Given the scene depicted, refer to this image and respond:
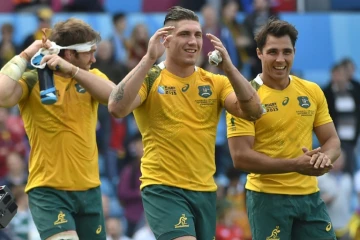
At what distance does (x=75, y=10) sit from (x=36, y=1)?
2.25 ft

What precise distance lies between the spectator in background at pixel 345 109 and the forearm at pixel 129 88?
8.54 meters

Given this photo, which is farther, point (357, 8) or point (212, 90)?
point (357, 8)

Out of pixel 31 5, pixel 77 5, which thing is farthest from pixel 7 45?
pixel 77 5

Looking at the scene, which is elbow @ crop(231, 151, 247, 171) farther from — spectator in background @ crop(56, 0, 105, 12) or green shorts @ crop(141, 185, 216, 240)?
spectator in background @ crop(56, 0, 105, 12)

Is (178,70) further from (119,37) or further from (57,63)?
(119,37)

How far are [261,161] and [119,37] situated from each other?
8674 millimetres

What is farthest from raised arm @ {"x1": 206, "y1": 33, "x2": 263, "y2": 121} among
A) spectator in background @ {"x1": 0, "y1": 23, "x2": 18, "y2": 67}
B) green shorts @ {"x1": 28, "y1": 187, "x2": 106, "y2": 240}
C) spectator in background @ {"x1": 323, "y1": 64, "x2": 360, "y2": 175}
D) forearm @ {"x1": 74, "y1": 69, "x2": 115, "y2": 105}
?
spectator in background @ {"x1": 0, "y1": 23, "x2": 18, "y2": 67}

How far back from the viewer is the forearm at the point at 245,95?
32.0 feet

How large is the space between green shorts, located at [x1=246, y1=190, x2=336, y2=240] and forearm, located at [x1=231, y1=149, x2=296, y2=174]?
0.32 meters

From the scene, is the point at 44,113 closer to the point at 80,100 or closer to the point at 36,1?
the point at 80,100

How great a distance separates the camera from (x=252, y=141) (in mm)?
10375

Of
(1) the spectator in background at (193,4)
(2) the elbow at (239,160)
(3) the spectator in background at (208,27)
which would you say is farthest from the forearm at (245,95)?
(1) the spectator in background at (193,4)

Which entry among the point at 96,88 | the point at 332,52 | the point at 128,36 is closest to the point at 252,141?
the point at 96,88

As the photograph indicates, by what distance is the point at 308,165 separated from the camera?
9.99 metres
